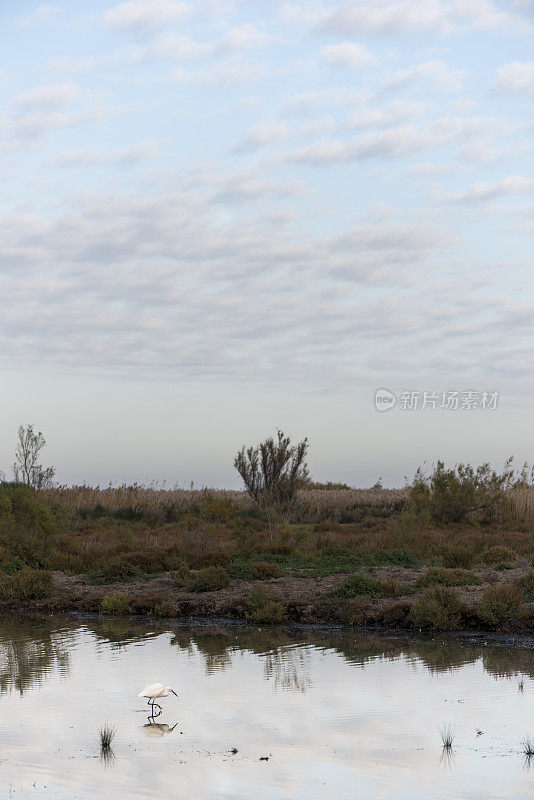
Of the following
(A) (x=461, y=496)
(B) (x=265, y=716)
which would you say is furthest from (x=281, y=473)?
(B) (x=265, y=716)

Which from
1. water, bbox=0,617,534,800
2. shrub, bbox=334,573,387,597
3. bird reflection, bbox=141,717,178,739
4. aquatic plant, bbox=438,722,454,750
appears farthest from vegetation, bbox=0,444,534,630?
bird reflection, bbox=141,717,178,739

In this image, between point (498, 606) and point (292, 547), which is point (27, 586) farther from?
point (498, 606)

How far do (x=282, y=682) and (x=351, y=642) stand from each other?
2.88 meters

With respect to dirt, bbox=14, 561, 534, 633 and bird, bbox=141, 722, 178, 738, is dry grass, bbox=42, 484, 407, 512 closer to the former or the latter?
dirt, bbox=14, 561, 534, 633

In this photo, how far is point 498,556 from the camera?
20062mm

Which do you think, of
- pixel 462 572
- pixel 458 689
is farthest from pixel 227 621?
pixel 458 689

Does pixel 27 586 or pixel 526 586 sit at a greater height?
pixel 27 586

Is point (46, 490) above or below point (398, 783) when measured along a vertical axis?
above

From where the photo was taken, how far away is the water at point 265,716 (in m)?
6.65

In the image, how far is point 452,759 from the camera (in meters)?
7.21

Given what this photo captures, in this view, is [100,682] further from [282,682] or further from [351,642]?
[351,642]

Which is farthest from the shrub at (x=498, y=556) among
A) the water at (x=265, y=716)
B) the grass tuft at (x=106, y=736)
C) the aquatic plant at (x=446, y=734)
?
the grass tuft at (x=106, y=736)

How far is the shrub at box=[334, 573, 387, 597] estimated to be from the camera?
15477mm

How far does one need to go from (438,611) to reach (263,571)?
4.92 m
